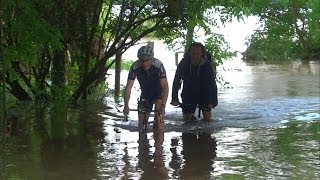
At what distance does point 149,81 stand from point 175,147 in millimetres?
1199

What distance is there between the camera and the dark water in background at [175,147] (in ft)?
24.1

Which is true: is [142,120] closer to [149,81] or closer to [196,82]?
[149,81]

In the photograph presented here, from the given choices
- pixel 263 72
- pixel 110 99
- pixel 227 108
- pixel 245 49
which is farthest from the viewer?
pixel 245 49

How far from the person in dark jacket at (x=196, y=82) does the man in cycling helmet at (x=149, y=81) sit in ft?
3.60

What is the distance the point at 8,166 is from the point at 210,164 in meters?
2.52

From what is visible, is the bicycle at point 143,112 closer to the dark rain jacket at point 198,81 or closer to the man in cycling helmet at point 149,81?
the man in cycling helmet at point 149,81

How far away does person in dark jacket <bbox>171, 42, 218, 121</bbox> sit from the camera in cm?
1095

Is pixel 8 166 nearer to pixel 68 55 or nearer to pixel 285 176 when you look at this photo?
pixel 285 176

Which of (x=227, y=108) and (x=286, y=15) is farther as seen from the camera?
(x=286, y=15)

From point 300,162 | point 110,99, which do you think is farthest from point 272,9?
point 300,162

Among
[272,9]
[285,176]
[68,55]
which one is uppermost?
[272,9]

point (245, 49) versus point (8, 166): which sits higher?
point (245, 49)

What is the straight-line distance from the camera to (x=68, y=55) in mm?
13312

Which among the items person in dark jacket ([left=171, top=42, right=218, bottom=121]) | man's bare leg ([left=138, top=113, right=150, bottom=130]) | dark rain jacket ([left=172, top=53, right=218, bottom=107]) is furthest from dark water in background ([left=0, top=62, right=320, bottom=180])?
dark rain jacket ([left=172, top=53, right=218, bottom=107])
